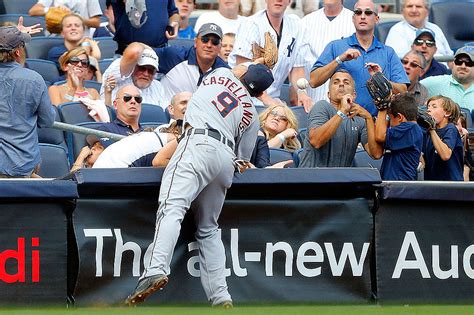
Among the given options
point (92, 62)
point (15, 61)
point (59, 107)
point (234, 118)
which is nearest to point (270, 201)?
point (234, 118)

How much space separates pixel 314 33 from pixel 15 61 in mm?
4771

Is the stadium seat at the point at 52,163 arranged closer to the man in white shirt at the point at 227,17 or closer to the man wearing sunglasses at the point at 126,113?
the man wearing sunglasses at the point at 126,113

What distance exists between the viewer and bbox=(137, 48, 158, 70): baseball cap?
12094 millimetres

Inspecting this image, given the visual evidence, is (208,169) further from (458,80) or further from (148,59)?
(458,80)

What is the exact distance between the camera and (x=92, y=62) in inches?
515

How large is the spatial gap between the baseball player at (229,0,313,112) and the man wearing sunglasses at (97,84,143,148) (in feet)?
6.67

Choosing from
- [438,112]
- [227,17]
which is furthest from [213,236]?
[227,17]

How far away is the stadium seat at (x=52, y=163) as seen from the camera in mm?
10523

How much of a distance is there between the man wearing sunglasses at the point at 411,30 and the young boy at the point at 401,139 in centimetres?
446

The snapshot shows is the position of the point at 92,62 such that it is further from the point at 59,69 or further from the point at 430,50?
the point at 430,50

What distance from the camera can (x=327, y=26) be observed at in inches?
529

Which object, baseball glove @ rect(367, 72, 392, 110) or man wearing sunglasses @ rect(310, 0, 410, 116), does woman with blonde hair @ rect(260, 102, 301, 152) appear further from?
baseball glove @ rect(367, 72, 392, 110)

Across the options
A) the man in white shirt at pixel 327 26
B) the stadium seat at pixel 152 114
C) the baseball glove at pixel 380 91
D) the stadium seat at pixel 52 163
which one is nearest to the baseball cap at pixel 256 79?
the baseball glove at pixel 380 91

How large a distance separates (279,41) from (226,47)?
1.08m
